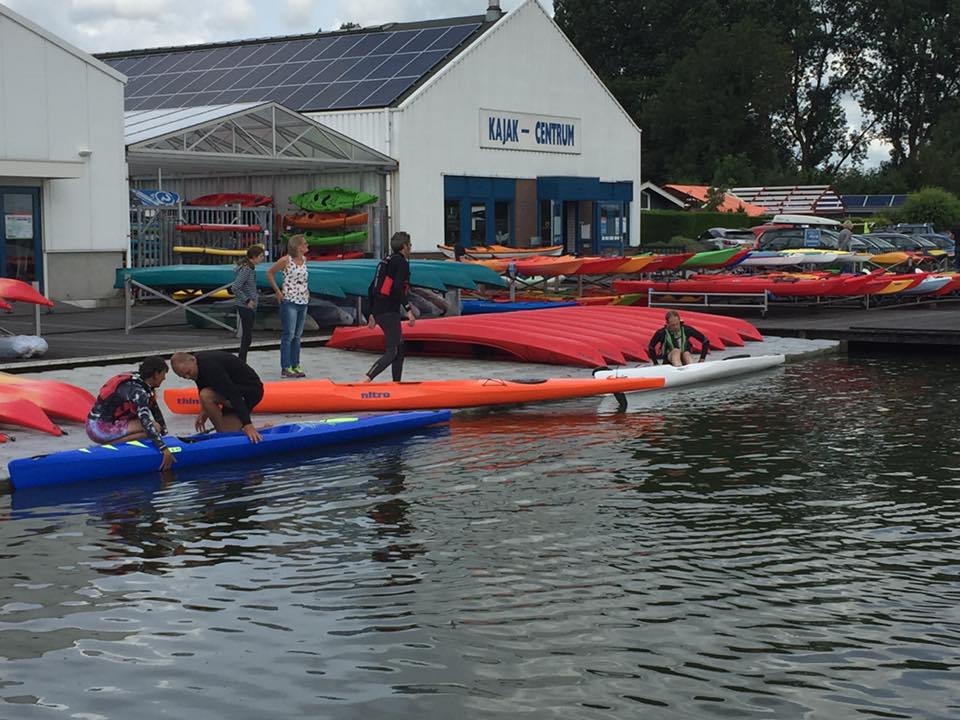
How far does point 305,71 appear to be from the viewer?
38562 mm

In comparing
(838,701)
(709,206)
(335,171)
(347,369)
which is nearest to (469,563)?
(838,701)

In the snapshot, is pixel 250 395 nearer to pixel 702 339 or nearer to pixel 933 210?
pixel 702 339

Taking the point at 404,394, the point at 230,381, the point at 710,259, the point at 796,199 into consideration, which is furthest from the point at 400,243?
the point at 796,199

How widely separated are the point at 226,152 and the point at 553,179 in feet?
40.2

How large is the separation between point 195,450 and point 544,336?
775cm

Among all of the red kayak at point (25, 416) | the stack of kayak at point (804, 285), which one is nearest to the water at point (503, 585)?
the red kayak at point (25, 416)

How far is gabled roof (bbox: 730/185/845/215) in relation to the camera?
2564 inches

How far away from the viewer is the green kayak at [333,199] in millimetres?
33719

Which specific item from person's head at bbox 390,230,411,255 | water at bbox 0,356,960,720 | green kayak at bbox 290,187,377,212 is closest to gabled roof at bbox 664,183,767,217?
green kayak at bbox 290,187,377,212

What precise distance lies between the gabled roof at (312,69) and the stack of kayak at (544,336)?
50.3 ft

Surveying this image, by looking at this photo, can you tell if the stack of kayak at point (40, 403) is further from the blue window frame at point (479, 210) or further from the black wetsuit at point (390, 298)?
the blue window frame at point (479, 210)

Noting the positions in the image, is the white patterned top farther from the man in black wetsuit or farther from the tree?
the tree

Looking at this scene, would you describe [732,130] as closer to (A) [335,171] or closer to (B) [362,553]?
(A) [335,171]

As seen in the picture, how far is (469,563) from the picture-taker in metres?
8.64
